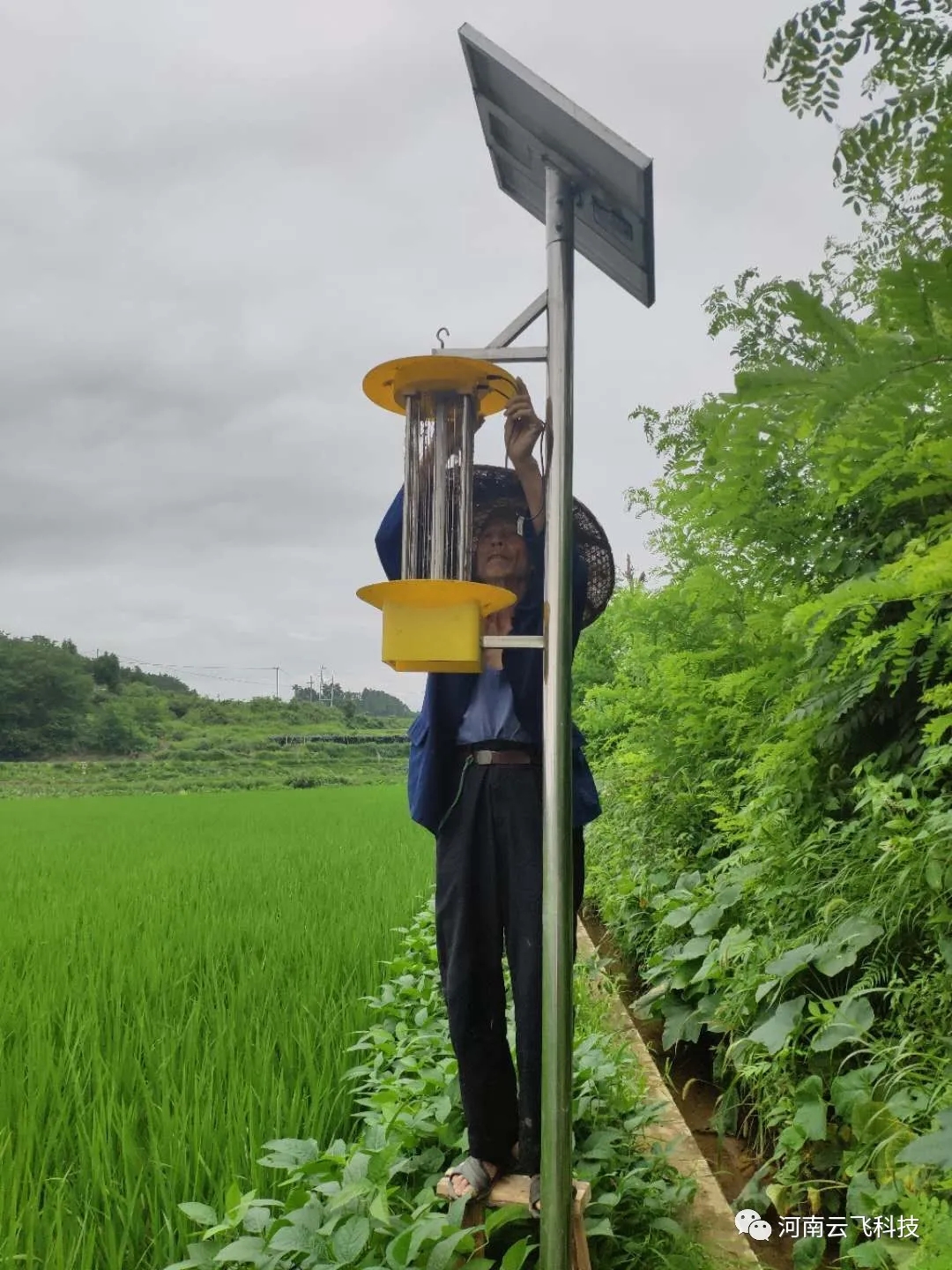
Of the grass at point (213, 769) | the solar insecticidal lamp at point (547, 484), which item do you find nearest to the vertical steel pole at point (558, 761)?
the solar insecticidal lamp at point (547, 484)

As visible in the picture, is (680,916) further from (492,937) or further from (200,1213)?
(200,1213)

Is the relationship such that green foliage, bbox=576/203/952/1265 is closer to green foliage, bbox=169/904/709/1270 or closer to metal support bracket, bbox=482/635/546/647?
green foliage, bbox=169/904/709/1270

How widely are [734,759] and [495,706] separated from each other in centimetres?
210

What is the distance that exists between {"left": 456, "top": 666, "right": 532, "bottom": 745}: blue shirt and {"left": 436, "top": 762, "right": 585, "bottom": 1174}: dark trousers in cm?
7

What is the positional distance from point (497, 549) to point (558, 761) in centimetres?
59

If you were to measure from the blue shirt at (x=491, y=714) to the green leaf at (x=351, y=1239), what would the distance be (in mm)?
957

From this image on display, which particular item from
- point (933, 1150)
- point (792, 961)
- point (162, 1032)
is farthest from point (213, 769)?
point (933, 1150)

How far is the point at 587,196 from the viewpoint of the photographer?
154 centimetres

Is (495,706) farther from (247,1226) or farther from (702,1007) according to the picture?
(702,1007)

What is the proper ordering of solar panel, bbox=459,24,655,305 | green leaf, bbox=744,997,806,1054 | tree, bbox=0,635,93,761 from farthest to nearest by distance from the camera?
tree, bbox=0,635,93,761 → green leaf, bbox=744,997,806,1054 → solar panel, bbox=459,24,655,305

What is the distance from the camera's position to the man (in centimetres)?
185

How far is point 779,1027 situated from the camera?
2.11 metres

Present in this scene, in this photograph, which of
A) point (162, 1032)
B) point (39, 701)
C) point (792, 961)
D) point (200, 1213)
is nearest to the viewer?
point (200, 1213)

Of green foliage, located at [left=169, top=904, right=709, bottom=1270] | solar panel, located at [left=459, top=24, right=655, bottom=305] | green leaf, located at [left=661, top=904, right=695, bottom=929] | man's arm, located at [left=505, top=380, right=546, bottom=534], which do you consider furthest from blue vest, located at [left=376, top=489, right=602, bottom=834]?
green leaf, located at [left=661, top=904, right=695, bottom=929]
